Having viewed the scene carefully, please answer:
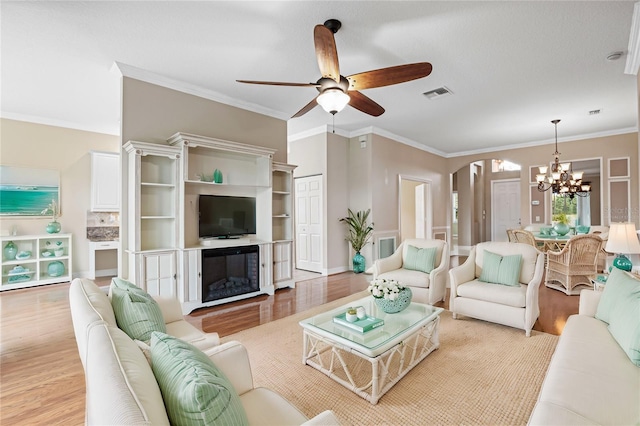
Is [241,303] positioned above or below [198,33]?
below

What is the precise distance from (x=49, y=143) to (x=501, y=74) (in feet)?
23.5

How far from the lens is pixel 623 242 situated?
2.73 meters

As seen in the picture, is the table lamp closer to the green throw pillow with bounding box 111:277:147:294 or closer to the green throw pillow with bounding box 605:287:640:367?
the green throw pillow with bounding box 605:287:640:367

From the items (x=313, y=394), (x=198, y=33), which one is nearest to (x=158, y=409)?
(x=313, y=394)

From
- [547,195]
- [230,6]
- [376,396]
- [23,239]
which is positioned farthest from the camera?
[547,195]

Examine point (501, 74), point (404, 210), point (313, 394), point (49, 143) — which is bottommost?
point (313, 394)

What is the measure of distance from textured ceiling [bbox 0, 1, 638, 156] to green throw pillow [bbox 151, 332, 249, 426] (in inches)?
106

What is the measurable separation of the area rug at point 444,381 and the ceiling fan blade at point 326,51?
2351 millimetres

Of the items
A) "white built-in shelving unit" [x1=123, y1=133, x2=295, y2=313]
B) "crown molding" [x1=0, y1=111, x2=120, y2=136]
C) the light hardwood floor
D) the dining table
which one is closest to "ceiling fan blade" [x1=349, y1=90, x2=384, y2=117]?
"white built-in shelving unit" [x1=123, y1=133, x2=295, y2=313]

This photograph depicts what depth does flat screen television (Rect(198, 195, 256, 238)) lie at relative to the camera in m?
4.14

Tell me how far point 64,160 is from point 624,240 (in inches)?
310

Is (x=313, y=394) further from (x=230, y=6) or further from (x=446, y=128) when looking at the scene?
(x=446, y=128)

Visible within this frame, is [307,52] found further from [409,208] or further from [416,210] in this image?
[409,208]

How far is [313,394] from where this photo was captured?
2102 mm
